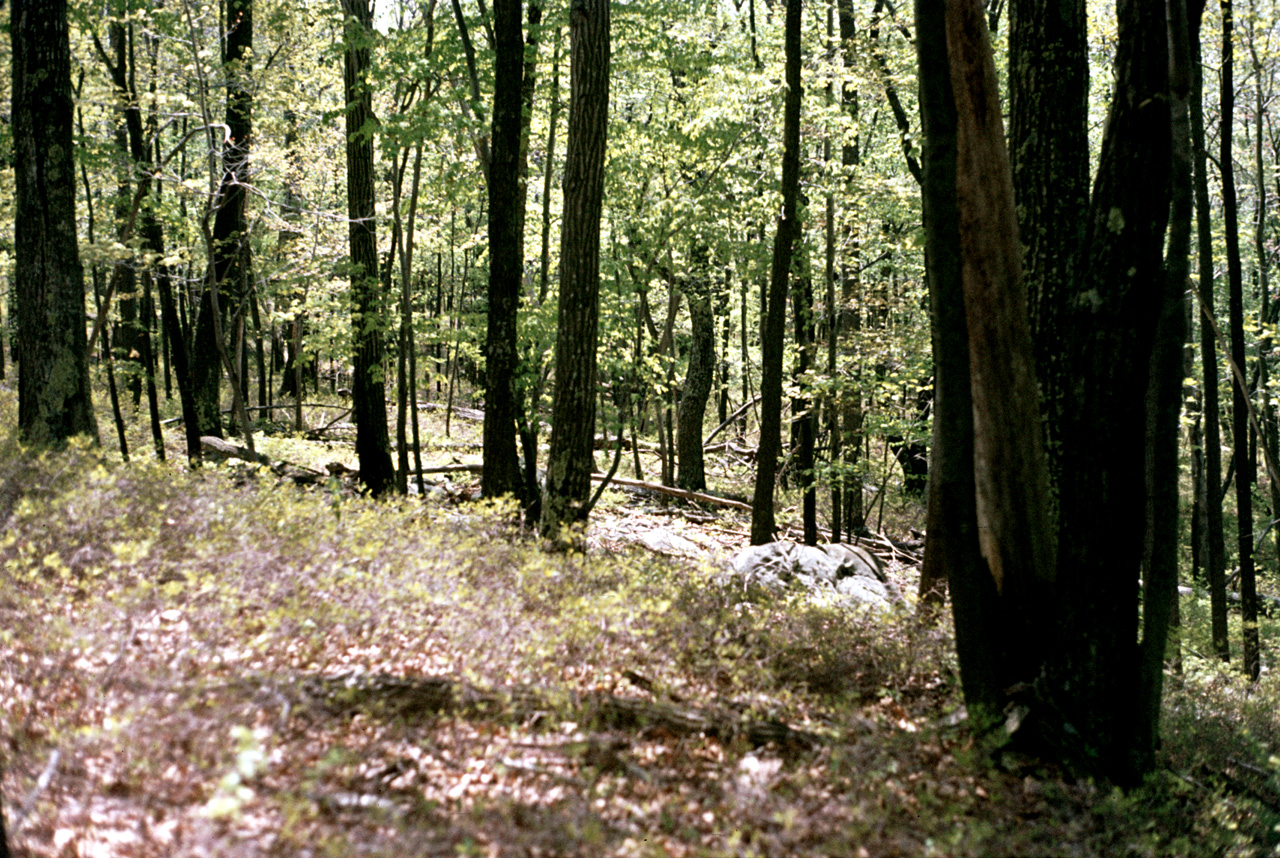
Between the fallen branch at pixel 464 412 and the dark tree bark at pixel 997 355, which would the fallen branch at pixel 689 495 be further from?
the fallen branch at pixel 464 412

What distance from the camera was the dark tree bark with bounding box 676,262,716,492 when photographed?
1588 centimetres

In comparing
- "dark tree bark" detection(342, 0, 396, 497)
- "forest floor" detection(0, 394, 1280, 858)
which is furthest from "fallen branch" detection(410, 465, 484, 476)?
"forest floor" detection(0, 394, 1280, 858)

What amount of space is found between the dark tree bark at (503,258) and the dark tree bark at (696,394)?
6.71 m

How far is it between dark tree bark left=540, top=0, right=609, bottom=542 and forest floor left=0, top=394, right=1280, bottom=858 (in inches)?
56.0

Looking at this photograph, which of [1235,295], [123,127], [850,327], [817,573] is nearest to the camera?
[817,573]

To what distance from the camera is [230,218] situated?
15430 millimetres

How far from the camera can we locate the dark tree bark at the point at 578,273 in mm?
7840

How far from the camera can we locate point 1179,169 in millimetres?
4266

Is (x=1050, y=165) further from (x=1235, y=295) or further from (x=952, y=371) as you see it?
(x=1235, y=295)

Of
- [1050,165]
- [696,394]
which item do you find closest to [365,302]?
[696,394]

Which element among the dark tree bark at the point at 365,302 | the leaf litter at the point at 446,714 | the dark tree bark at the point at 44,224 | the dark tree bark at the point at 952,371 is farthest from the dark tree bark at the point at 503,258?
the dark tree bark at the point at 952,371

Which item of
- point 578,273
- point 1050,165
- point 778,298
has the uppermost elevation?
point 1050,165

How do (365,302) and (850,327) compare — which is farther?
(850,327)

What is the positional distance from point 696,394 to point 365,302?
722cm
